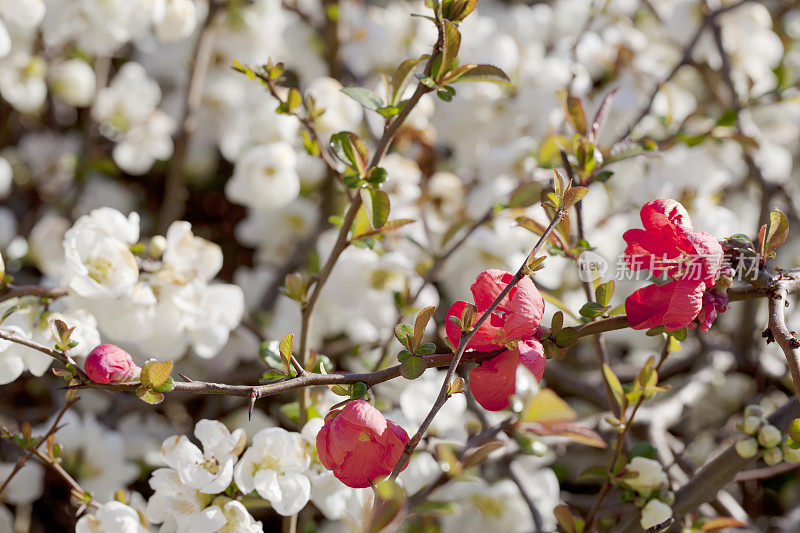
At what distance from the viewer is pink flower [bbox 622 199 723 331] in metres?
0.47

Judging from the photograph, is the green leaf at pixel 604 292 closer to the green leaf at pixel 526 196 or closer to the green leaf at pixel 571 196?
the green leaf at pixel 571 196

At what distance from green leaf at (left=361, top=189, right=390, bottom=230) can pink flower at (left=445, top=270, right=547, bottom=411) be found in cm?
11

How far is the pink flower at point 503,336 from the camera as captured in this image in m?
0.48

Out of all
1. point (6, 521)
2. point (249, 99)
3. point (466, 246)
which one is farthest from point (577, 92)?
point (6, 521)

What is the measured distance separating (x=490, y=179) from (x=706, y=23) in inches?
15.5

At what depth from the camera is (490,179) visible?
44.3 inches

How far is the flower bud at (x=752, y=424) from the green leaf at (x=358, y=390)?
13.2 inches

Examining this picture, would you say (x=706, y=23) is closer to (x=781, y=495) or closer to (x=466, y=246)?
(x=466, y=246)

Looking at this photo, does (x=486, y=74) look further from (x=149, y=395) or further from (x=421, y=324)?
(x=149, y=395)

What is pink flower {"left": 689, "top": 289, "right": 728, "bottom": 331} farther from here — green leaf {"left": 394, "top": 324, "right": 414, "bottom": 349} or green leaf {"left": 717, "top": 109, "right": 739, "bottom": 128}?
green leaf {"left": 717, "top": 109, "right": 739, "bottom": 128}

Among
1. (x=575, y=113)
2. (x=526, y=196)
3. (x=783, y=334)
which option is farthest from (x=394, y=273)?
(x=783, y=334)

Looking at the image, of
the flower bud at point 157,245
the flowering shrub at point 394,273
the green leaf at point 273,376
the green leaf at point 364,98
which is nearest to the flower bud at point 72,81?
the flowering shrub at point 394,273

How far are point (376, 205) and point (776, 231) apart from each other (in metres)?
0.30

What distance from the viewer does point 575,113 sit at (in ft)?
2.36
